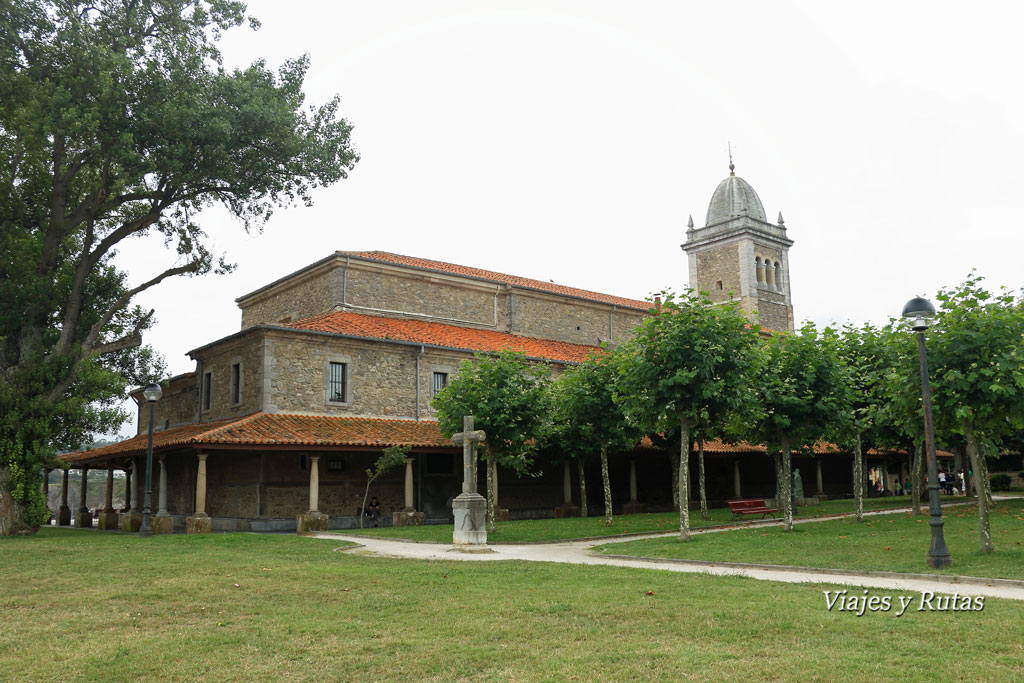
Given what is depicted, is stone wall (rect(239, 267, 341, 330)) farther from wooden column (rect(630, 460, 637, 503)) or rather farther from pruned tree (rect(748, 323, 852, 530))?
pruned tree (rect(748, 323, 852, 530))

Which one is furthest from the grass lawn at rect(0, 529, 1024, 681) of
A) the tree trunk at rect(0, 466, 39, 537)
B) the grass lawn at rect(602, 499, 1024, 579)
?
the tree trunk at rect(0, 466, 39, 537)

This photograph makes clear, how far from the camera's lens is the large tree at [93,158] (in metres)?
22.2

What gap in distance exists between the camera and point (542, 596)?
34.5ft

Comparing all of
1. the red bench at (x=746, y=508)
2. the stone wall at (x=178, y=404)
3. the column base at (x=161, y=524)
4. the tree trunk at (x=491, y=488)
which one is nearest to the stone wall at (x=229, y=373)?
the stone wall at (x=178, y=404)

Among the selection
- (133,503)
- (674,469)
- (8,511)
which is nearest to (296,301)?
(133,503)

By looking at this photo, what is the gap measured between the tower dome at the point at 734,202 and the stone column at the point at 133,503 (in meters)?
40.5

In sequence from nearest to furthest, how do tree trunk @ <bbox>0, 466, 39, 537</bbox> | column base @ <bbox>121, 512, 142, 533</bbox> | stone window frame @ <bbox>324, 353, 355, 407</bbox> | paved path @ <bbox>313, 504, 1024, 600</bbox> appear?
paved path @ <bbox>313, 504, 1024, 600</bbox>, tree trunk @ <bbox>0, 466, 39, 537</bbox>, stone window frame @ <bbox>324, 353, 355, 407</bbox>, column base @ <bbox>121, 512, 142, 533</bbox>

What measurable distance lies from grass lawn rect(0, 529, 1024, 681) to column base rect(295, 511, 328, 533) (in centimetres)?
1212

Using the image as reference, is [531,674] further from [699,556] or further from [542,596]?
[699,556]

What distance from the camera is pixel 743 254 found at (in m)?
54.4

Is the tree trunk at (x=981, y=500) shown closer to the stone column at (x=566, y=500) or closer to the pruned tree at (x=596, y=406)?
the pruned tree at (x=596, y=406)

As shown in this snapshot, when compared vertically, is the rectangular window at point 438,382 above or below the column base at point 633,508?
above

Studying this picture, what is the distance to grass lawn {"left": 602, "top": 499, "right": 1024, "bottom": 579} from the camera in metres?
13.2

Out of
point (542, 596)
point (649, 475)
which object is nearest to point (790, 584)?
point (542, 596)
